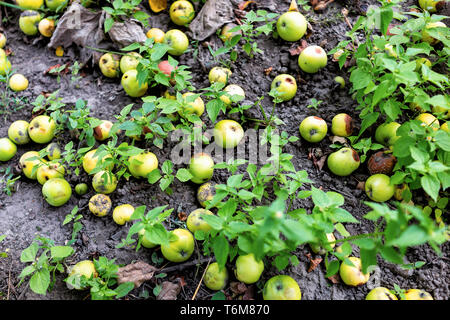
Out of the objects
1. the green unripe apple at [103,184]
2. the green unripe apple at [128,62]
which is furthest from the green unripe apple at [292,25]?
the green unripe apple at [103,184]

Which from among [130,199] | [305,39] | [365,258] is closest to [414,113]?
[305,39]

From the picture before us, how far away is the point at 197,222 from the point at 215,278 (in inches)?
19.1

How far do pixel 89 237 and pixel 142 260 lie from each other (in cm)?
58

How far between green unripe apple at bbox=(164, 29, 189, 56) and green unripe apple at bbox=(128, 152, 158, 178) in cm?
136

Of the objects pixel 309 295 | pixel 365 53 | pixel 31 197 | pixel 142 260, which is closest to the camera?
pixel 309 295

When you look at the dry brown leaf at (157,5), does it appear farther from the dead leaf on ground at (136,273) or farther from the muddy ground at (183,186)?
the dead leaf on ground at (136,273)

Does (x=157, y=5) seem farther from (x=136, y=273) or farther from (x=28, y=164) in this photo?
(x=136, y=273)

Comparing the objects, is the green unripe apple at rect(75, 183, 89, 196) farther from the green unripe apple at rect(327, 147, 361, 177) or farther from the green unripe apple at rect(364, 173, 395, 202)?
the green unripe apple at rect(364, 173, 395, 202)

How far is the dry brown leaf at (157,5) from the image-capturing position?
13.9ft

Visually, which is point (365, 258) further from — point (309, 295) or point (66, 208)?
point (66, 208)

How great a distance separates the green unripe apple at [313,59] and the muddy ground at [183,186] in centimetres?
10

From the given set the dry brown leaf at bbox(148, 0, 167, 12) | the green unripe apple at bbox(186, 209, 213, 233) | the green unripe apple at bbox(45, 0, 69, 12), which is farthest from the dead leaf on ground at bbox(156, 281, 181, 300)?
the green unripe apple at bbox(45, 0, 69, 12)

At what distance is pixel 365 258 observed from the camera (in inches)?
81.3

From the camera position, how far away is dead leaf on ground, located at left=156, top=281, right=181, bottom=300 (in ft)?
8.99
